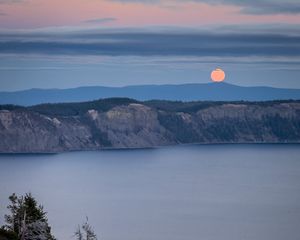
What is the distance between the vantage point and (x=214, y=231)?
275ft

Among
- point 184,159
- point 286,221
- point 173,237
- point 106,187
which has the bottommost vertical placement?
point 173,237

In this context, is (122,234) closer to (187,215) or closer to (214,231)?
(214,231)

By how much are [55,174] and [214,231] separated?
72.0m

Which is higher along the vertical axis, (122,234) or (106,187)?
(106,187)

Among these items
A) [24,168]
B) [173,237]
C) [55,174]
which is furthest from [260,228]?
[24,168]

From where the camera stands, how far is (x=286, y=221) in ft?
301

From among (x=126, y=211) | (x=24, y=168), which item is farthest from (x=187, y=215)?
(x=24, y=168)

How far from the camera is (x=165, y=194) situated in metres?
121

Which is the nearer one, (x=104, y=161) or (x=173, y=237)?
(x=173, y=237)

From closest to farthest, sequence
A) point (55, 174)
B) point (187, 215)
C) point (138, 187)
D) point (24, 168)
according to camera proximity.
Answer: point (187, 215) → point (138, 187) → point (55, 174) → point (24, 168)

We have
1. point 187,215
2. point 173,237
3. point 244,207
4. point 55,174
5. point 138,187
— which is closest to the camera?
point 173,237

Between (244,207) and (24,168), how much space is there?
6709 cm

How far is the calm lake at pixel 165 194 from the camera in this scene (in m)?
84.9

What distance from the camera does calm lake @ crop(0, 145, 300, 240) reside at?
84875 millimetres
